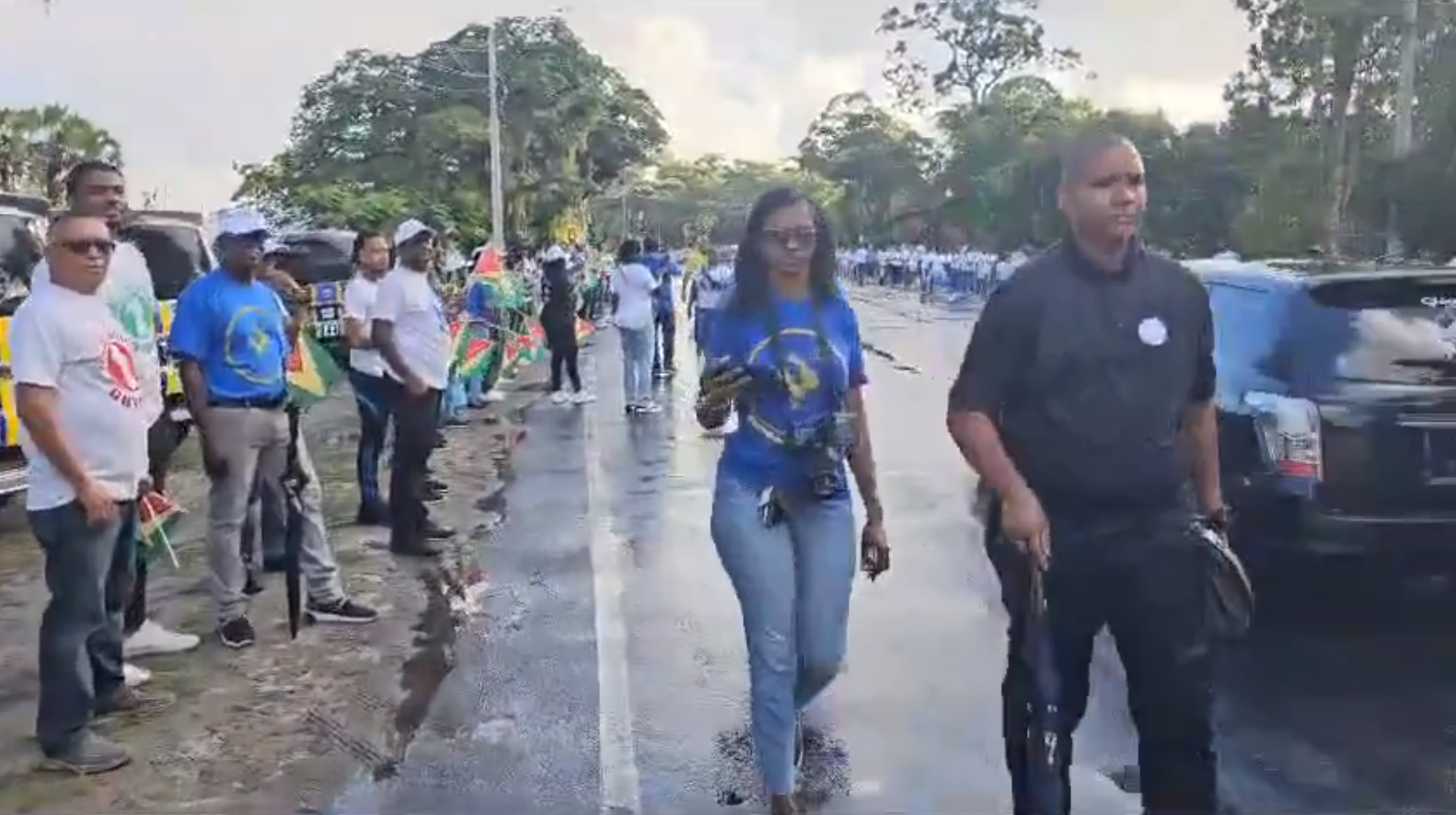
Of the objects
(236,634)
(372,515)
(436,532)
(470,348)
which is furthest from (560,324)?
(236,634)

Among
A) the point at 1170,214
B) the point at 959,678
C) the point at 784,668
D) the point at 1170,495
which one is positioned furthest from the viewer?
the point at 1170,214

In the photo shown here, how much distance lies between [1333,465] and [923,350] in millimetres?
19137

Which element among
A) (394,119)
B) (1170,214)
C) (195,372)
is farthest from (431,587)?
(394,119)

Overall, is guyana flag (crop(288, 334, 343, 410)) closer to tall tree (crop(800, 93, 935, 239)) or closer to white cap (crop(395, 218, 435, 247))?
white cap (crop(395, 218, 435, 247))

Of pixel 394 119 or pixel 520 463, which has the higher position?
pixel 394 119

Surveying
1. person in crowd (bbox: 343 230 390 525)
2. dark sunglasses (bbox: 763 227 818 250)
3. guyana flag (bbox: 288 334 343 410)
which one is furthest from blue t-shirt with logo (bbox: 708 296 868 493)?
person in crowd (bbox: 343 230 390 525)

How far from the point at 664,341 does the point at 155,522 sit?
13900 millimetres

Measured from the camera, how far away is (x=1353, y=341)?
267 inches

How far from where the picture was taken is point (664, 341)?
20.3 meters

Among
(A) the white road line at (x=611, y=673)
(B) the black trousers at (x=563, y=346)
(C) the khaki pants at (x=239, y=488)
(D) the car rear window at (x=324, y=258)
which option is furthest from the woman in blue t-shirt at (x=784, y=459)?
(D) the car rear window at (x=324, y=258)

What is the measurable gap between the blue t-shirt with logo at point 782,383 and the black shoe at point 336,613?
326 cm

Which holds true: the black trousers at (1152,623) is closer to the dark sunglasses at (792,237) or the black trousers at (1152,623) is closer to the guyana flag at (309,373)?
the dark sunglasses at (792,237)

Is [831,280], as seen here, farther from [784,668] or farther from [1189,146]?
[1189,146]

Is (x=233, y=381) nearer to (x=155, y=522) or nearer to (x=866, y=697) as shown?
(x=155, y=522)
